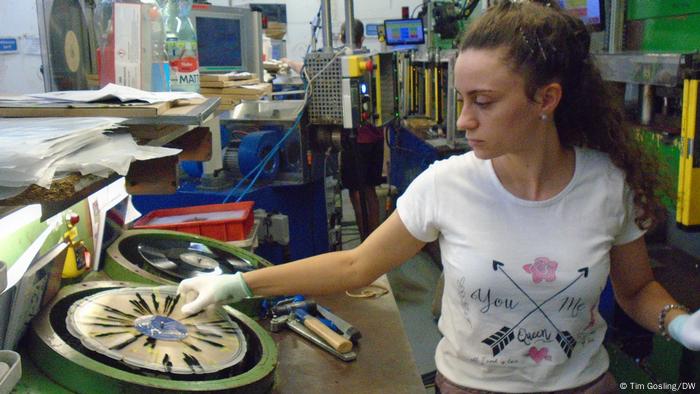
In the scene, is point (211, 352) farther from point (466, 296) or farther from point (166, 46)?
point (166, 46)

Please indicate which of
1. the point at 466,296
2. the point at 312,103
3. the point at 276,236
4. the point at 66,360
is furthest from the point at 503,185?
the point at 312,103

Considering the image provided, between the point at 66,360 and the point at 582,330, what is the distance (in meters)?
0.90

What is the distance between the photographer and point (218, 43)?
300cm

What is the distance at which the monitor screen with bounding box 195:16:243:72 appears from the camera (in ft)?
9.62

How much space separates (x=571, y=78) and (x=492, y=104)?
0.19 m

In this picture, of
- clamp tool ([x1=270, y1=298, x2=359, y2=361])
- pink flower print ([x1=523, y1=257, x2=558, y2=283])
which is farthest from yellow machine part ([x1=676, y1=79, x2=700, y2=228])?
clamp tool ([x1=270, y1=298, x2=359, y2=361])

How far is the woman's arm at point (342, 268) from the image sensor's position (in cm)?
125

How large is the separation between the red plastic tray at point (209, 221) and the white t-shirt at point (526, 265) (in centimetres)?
70

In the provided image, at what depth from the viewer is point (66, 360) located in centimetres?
90

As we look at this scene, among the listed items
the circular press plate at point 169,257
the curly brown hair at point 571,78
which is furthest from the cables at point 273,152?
the curly brown hair at point 571,78

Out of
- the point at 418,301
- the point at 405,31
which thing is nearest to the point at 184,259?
the point at 418,301

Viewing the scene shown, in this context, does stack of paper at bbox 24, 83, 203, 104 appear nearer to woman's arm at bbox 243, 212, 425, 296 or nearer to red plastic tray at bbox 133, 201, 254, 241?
woman's arm at bbox 243, 212, 425, 296

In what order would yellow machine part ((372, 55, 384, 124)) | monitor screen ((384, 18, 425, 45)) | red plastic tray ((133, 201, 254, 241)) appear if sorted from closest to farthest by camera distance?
red plastic tray ((133, 201, 254, 241))
yellow machine part ((372, 55, 384, 124))
monitor screen ((384, 18, 425, 45))

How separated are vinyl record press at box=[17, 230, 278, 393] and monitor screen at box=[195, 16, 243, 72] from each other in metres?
1.74
